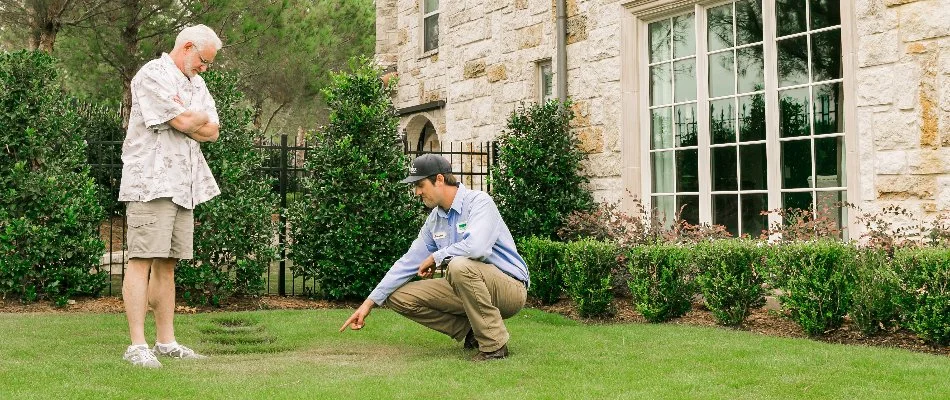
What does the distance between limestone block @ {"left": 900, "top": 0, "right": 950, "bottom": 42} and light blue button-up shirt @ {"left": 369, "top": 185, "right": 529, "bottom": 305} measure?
3611mm

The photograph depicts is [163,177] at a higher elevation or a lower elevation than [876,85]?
lower

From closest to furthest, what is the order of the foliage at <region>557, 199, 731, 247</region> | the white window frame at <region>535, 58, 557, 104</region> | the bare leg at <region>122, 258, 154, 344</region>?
1. the bare leg at <region>122, 258, 154, 344</region>
2. the foliage at <region>557, 199, 731, 247</region>
3. the white window frame at <region>535, 58, 557, 104</region>

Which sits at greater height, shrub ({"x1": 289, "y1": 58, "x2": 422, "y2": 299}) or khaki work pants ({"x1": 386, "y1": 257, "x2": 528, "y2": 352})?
shrub ({"x1": 289, "y1": 58, "x2": 422, "y2": 299})

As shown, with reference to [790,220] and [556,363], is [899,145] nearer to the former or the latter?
[790,220]

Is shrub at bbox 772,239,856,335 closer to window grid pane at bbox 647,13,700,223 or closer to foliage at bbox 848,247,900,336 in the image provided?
foliage at bbox 848,247,900,336

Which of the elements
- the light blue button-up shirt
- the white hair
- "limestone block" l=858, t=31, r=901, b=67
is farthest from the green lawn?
"limestone block" l=858, t=31, r=901, b=67

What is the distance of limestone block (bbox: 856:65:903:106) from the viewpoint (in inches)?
262

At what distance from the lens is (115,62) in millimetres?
17500

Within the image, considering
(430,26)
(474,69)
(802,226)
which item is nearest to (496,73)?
(474,69)

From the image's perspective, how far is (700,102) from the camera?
26.7 ft

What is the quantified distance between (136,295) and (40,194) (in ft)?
10.2

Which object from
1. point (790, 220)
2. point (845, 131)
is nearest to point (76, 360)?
point (790, 220)

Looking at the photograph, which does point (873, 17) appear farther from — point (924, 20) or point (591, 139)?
point (591, 139)

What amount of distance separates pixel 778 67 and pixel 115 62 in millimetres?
14098
